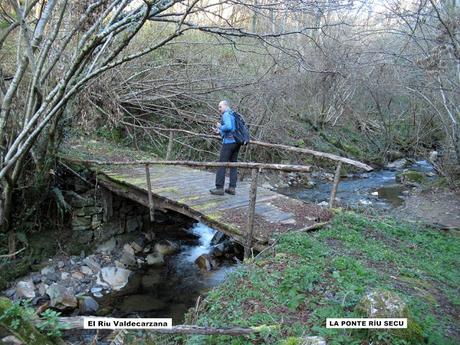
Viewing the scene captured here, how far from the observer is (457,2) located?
860cm

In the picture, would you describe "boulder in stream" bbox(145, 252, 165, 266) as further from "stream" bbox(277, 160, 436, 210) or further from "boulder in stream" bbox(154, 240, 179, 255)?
"stream" bbox(277, 160, 436, 210)

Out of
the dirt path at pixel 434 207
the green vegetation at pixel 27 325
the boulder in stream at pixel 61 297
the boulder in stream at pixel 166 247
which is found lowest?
the boulder in stream at pixel 61 297

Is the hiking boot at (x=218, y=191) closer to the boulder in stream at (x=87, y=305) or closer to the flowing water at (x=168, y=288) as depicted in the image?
the flowing water at (x=168, y=288)

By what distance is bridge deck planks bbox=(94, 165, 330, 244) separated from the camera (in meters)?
5.76

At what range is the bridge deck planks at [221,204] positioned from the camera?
5.76 metres

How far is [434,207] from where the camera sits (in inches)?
437

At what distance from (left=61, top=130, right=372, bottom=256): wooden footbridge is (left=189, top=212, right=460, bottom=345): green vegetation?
50cm

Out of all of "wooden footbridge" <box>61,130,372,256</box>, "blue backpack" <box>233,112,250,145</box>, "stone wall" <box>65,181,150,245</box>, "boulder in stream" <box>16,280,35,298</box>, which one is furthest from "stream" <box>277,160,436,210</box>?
"boulder in stream" <box>16,280,35,298</box>

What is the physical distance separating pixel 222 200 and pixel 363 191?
853 centimetres

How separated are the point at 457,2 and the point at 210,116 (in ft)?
23.0

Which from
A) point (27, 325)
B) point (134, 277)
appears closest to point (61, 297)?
point (134, 277)

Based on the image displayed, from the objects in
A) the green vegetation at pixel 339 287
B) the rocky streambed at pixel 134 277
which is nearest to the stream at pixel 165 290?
the rocky streambed at pixel 134 277

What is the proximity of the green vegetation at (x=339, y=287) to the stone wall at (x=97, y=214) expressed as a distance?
4889mm

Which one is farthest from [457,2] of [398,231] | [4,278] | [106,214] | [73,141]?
[4,278]
